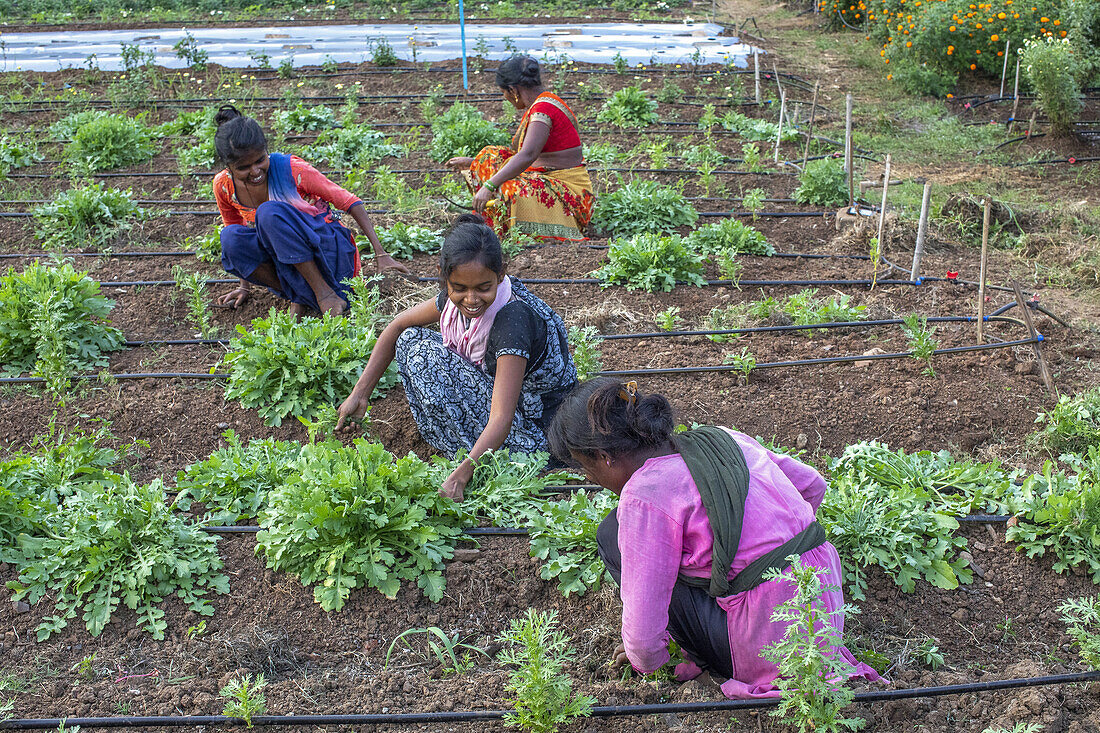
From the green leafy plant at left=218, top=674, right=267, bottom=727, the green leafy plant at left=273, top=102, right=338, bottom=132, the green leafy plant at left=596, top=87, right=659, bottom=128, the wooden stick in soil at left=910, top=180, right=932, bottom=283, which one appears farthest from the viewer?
the green leafy plant at left=596, top=87, right=659, bottom=128

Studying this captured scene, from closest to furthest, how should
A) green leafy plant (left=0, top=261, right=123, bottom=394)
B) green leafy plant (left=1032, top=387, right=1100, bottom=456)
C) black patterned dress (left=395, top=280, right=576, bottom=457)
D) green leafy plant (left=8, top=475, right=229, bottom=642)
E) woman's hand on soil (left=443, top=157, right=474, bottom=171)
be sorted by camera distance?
green leafy plant (left=8, top=475, right=229, bottom=642)
black patterned dress (left=395, top=280, right=576, bottom=457)
green leafy plant (left=1032, top=387, right=1100, bottom=456)
green leafy plant (left=0, top=261, right=123, bottom=394)
woman's hand on soil (left=443, top=157, right=474, bottom=171)

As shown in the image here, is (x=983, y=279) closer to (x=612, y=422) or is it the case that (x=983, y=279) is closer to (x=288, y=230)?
(x=612, y=422)

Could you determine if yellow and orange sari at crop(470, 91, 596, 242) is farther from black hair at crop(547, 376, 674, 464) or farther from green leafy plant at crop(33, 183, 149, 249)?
black hair at crop(547, 376, 674, 464)

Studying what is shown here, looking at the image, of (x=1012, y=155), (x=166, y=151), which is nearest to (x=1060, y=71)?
(x=1012, y=155)

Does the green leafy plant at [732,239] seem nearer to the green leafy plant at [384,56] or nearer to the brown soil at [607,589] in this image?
the brown soil at [607,589]

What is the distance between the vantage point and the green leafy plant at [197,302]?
4.50 metres

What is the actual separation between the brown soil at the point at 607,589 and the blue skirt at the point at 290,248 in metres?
0.41

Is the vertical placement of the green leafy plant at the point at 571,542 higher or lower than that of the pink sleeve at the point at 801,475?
lower

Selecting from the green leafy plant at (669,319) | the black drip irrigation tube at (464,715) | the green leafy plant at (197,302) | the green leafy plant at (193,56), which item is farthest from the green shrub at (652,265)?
the green leafy plant at (193,56)

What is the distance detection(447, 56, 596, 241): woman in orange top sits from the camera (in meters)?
5.25

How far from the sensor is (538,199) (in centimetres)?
557

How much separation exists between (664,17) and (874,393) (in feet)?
33.4

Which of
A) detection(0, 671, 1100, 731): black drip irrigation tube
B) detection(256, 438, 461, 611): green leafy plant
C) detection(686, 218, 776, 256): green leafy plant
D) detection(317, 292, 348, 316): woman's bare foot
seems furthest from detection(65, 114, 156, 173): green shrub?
detection(0, 671, 1100, 731): black drip irrigation tube

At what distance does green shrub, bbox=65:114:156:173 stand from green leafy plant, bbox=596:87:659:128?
3848 mm
